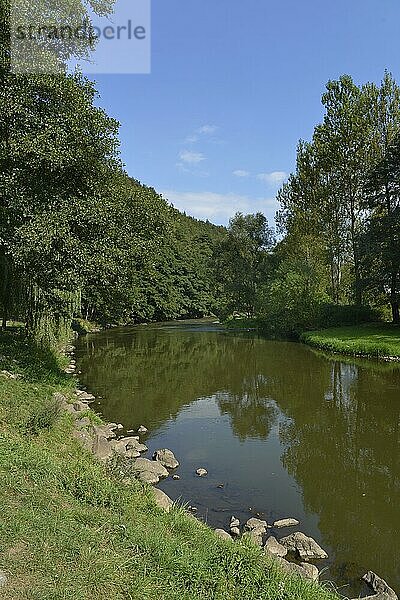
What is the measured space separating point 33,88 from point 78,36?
2526 mm

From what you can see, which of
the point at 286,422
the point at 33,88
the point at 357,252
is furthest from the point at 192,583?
the point at 357,252

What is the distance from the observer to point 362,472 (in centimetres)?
1073

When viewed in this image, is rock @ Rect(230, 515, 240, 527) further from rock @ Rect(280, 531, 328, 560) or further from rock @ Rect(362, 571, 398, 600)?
rock @ Rect(362, 571, 398, 600)

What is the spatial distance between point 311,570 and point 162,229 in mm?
18478

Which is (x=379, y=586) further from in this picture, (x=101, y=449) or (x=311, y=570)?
(x=101, y=449)

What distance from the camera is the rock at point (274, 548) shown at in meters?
7.03

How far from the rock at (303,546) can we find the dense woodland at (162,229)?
30.3ft

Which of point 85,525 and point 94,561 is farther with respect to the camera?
point 85,525

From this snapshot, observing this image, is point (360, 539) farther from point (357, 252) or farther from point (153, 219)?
point (357, 252)

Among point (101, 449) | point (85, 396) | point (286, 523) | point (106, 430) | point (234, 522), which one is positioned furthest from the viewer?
point (85, 396)

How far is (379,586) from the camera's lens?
246 inches

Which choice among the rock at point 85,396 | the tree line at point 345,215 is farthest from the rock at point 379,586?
the tree line at point 345,215

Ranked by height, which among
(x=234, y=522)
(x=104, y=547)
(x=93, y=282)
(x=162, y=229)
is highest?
(x=162, y=229)

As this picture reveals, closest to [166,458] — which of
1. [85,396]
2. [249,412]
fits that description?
[249,412]
